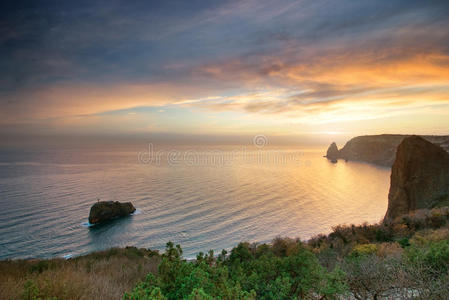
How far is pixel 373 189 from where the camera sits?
213 feet

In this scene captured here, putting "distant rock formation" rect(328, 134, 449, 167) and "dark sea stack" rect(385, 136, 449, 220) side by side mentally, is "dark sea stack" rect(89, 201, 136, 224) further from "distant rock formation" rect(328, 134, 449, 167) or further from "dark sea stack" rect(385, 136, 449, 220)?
"distant rock formation" rect(328, 134, 449, 167)

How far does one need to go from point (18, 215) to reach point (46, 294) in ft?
154

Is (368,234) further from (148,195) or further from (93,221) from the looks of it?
(148,195)

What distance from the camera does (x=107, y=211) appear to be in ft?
133

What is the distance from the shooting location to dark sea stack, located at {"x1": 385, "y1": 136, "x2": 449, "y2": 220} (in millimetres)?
35312

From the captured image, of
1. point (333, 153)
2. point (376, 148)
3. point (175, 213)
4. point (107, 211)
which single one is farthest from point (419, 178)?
point (333, 153)

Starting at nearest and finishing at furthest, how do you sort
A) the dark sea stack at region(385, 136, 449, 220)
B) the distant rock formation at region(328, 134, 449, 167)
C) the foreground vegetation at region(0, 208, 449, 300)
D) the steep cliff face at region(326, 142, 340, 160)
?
the foreground vegetation at region(0, 208, 449, 300)
the dark sea stack at region(385, 136, 449, 220)
the distant rock formation at region(328, 134, 449, 167)
the steep cliff face at region(326, 142, 340, 160)

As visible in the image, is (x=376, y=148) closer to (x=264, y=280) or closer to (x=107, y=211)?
(x=107, y=211)

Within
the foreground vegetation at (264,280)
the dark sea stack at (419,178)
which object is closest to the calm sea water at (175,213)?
the dark sea stack at (419,178)

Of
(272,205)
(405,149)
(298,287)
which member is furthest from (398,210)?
(298,287)

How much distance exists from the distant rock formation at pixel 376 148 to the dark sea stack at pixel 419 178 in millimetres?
101139

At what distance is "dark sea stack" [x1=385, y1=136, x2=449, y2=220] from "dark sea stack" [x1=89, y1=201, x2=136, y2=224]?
142ft

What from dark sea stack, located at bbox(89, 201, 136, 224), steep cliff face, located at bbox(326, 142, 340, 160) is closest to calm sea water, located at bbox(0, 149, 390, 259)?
dark sea stack, located at bbox(89, 201, 136, 224)

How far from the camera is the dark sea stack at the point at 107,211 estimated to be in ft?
129
